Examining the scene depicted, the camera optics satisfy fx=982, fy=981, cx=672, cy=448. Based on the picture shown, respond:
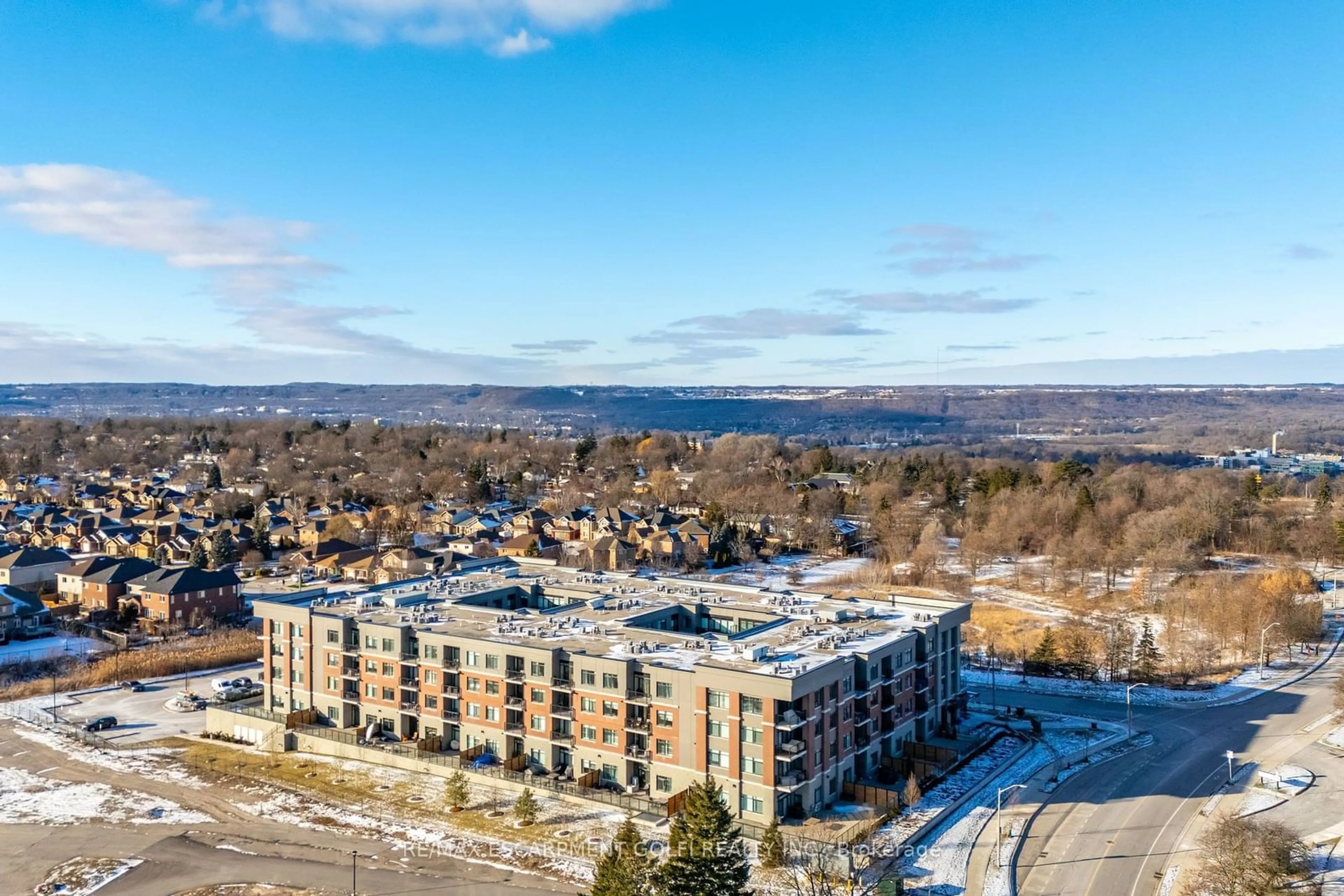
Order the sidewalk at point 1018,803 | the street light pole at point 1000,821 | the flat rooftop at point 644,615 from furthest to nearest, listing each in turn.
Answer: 1. the flat rooftop at point 644,615
2. the street light pole at point 1000,821
3. the sidewalk at point 1018,803

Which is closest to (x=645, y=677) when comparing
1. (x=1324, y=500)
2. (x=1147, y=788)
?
(x=1147, y=788)

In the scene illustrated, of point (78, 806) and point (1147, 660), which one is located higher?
point (1147, 660)

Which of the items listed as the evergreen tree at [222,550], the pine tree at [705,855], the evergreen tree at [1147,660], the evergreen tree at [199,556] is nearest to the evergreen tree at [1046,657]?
the evergreen tree at [1147,660]

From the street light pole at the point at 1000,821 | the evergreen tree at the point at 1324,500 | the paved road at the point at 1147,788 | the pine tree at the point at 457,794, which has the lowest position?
the paved road at the point at 1147,788

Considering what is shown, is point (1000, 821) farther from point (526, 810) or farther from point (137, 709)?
point (137, 709)

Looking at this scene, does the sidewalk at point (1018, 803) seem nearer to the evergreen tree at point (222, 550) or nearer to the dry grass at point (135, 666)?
the dry grass at point (135, 666)

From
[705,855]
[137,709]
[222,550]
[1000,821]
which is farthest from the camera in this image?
[222,550]

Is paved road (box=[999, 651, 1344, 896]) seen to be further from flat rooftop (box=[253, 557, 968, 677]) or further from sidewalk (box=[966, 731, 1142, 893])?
flat rooftop (box=[253, 557, 968, 677])

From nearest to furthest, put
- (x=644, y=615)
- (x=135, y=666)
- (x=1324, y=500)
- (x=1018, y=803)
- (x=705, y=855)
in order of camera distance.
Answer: (x=705, y=855) → (x=1018, y=803) → (x=644, y=615) → (x=135, y=666) → (x=1324, y=500)

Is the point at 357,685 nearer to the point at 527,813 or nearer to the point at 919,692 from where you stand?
the point at 527,813
